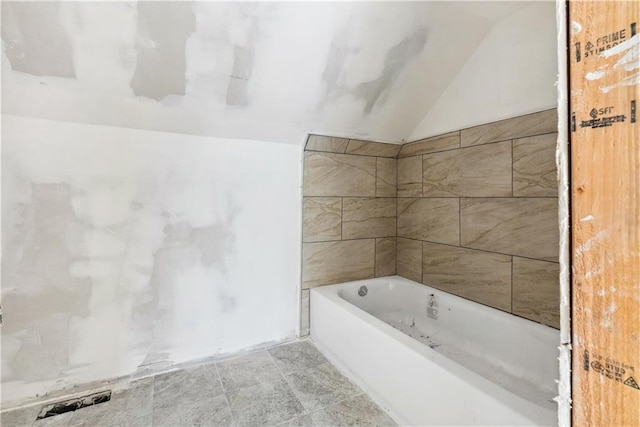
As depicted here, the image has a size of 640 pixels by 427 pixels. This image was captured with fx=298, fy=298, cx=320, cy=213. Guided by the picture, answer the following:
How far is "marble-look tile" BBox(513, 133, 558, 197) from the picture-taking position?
5.73 feet

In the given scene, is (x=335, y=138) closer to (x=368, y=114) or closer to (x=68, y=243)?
(x=368, y=114)

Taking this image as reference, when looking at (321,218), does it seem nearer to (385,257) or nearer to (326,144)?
(326,144)

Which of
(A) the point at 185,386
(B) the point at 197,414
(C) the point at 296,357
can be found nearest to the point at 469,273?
(C) the point at 296,357

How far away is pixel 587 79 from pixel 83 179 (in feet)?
7.52

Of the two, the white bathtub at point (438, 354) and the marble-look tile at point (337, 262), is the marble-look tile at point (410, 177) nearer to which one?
the marble-look tile at point (337, 262)

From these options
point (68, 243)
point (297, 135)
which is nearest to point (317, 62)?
point (297, 135)

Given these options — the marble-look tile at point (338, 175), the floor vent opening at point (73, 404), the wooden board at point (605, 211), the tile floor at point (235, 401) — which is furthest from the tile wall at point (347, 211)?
the wooden board at point (605, 211)

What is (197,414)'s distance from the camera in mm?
1648

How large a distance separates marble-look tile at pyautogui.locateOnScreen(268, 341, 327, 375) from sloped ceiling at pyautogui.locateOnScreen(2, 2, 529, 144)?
165 centimetres

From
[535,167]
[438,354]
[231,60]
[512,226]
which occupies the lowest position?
[438,354]

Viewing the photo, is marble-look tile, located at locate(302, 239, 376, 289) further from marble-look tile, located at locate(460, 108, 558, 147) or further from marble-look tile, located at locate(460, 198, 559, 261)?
marble-look tile, located at locate(460, 108, 558, 147)

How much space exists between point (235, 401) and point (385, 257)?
1.74 meters

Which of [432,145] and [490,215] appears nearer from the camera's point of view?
[490,215]

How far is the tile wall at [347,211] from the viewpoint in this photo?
251 centimetres
